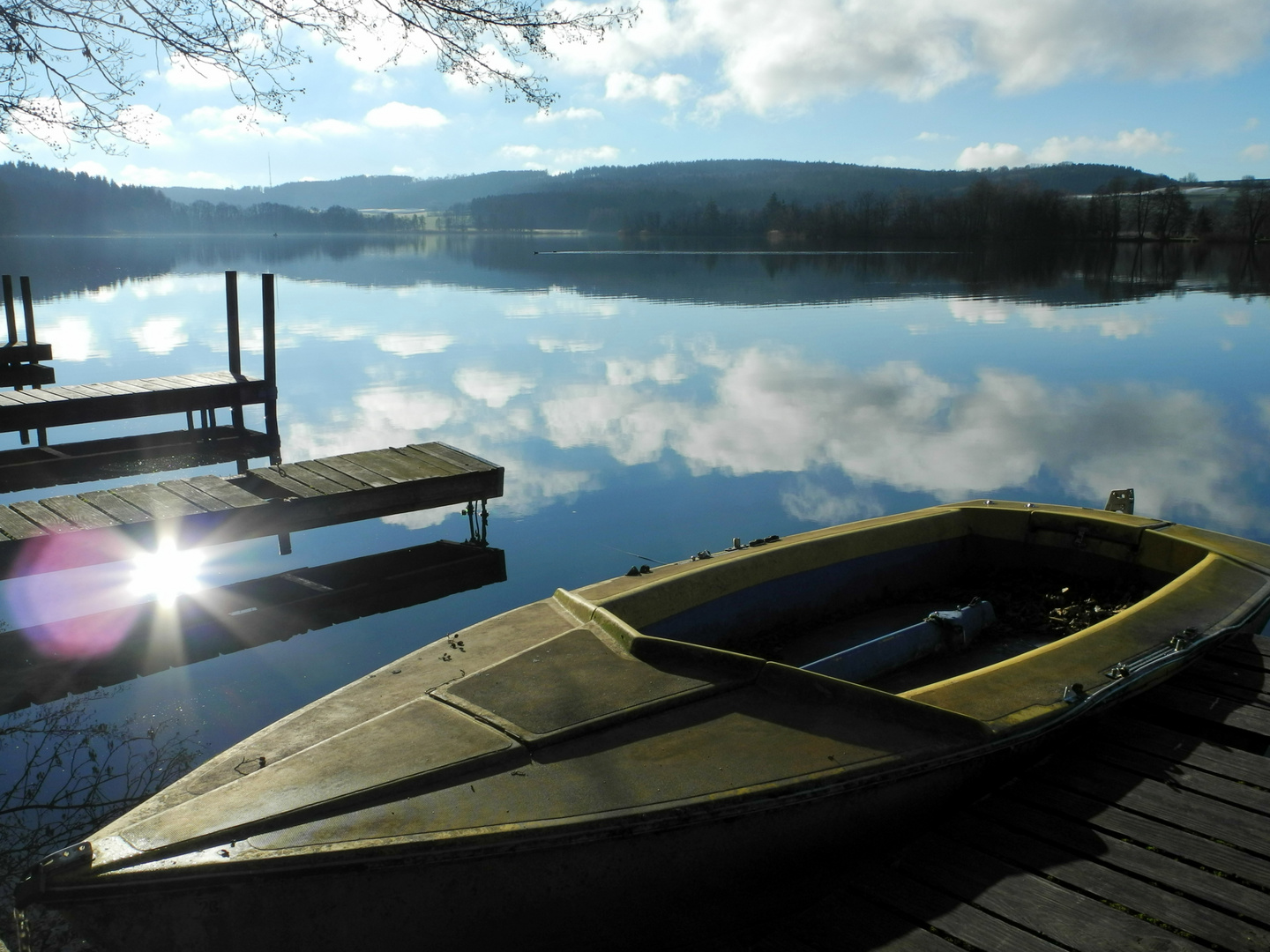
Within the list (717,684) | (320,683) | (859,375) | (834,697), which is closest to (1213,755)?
(834,697)

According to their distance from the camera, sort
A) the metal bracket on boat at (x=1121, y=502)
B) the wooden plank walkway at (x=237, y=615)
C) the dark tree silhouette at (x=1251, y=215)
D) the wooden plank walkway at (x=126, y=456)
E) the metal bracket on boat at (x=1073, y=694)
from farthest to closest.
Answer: the dark tree silhouette at (x=1251, y=215)
the wooden plank walkway at (x=126, y=456)
the metal bracket on boat at (x=1121, y=502)
the wooden plank walkway at (x=237, y=615)
the metal bracket on boat at (x=1073, y=694)

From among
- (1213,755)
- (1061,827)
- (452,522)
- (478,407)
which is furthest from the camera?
(478,407)

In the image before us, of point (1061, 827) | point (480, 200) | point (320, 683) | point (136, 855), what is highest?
point (480, 200)

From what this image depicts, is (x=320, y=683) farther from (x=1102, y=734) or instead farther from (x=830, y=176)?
(x=830, y=176)

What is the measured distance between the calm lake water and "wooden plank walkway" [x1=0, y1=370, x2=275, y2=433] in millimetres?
1122

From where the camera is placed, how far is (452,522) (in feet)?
33.0

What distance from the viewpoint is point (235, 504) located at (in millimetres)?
8180

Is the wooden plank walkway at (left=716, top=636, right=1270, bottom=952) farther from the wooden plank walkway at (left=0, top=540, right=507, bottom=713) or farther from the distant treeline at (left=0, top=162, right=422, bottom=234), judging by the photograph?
the distant treeline at (left=0, top=162, right=422, bottom=234)

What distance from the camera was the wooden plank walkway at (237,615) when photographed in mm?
6508

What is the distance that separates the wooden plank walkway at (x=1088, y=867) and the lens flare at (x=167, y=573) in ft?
20.6

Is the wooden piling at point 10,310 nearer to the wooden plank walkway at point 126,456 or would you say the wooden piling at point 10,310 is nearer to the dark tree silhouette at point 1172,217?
the wooden plank walkway at point 126,456

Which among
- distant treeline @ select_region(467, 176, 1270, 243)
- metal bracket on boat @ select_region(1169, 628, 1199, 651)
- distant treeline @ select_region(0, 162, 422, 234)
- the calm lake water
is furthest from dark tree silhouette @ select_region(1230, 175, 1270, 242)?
distant treeline @ select_region(0, 162, 422, 234)

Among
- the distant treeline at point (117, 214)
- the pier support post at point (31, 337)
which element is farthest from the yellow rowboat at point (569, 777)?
the distant treeline at point (117, 214)

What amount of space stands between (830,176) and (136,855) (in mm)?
201117
